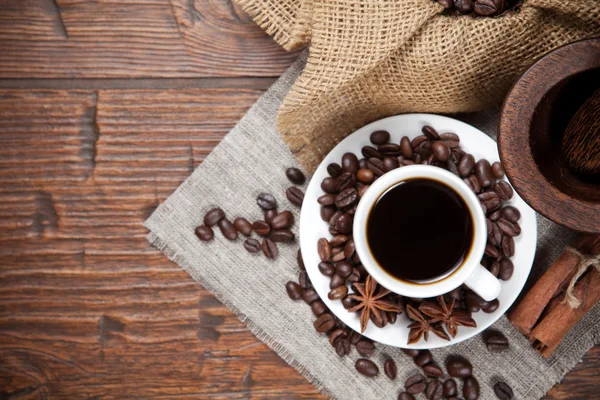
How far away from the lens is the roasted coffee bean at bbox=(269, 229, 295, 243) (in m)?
1.26

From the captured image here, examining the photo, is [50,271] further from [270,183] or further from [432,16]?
[432,16]

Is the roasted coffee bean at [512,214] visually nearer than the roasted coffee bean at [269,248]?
Yes

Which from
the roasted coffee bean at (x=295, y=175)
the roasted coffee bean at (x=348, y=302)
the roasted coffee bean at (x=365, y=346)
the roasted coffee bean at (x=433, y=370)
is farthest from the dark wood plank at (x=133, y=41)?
the roasted coffee bean at (x=433, y=370)

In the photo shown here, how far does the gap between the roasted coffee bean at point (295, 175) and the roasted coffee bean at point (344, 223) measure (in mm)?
170

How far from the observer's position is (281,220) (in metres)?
1.26

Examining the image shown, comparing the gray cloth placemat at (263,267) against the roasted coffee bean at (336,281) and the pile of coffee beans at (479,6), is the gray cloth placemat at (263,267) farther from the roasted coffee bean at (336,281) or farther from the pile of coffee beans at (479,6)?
the pile of coffee beans at (479,6)

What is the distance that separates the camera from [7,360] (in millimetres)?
1384

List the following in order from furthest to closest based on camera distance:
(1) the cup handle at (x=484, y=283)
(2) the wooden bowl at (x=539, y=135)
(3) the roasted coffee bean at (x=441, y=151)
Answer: (3) the roasted coffee bean at (x=441, y=151) → (1) the cup handle at (x=484, y=283) → (2) the wooden bowl at (x=539, y=135)

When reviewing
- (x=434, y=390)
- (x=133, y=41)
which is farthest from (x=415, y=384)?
(x=133, y=41)

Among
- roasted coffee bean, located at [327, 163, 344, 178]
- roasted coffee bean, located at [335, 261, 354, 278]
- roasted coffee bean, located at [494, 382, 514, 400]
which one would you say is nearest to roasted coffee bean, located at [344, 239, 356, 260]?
roasted coffee bean, located at [335, 261, 354, 278]

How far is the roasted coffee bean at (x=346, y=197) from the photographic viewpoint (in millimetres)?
1146

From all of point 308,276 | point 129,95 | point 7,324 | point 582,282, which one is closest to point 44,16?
point 129,95

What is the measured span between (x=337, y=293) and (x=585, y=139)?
543mm

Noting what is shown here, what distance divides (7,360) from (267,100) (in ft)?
3.02
